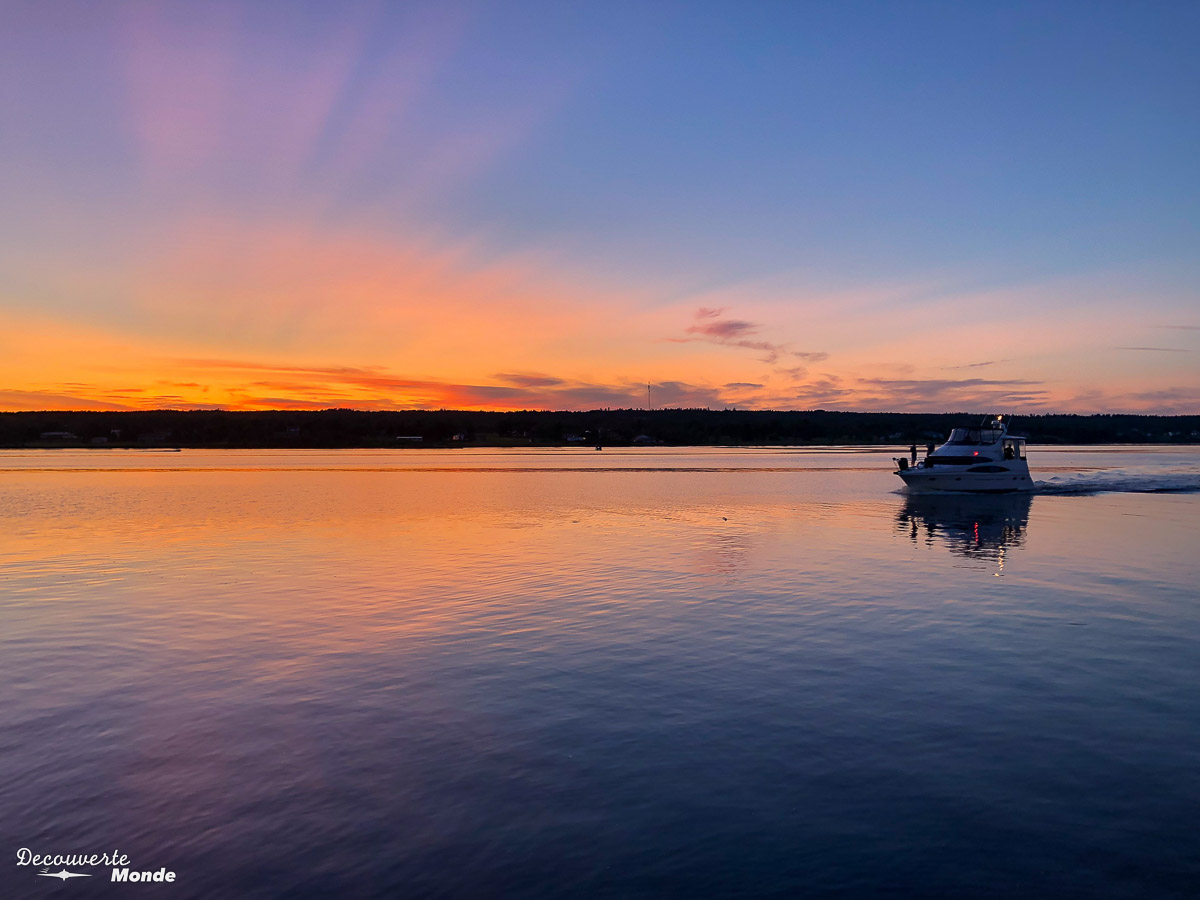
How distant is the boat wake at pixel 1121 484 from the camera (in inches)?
2352

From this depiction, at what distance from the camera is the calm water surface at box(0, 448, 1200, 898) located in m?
6.83

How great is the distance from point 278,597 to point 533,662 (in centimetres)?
897

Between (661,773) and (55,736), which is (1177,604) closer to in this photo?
(661,773)

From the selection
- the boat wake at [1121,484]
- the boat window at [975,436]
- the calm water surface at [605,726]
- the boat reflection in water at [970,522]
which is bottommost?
the boat reflection in water at [970,522]

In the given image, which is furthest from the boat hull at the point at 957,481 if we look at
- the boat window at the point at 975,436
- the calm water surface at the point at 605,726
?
the calm water surface at the point at 605,726

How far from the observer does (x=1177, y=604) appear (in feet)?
58.1

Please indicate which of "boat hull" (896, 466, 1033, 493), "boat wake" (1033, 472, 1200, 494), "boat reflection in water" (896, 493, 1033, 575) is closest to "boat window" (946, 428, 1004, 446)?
"boat hull" (896, 466, 1033, 493)

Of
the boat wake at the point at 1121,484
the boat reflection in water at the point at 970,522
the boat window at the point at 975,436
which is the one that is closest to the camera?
the boat reflection in water at the point at 970,522

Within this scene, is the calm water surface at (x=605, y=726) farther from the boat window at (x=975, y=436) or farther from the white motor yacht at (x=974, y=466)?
the boat window at (x=975, y=436)

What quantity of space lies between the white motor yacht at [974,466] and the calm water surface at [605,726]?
102 feet

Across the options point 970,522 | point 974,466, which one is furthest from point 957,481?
point 970,522

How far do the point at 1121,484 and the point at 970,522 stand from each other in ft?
122

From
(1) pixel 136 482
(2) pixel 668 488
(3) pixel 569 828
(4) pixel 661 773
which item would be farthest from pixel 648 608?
(1) pixel 136 482

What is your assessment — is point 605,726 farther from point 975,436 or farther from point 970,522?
point 975,436
